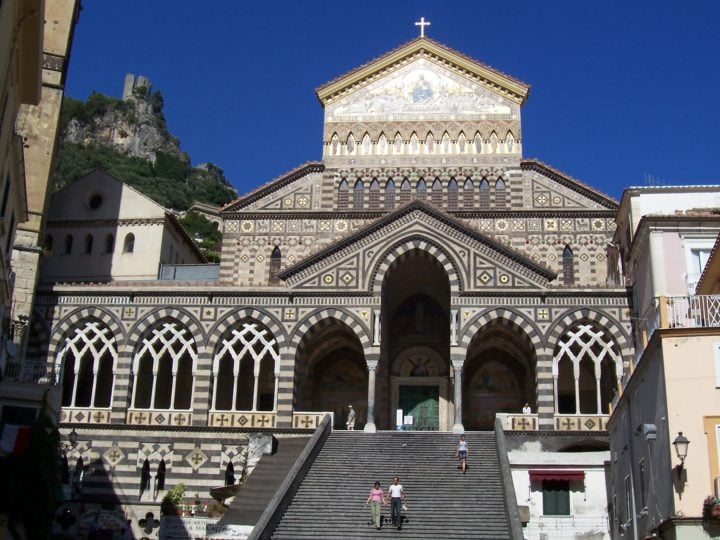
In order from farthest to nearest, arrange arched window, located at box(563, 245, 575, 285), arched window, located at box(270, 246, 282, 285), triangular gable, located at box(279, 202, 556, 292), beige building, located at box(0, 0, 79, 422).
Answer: arched window, located at box(270, 246, 282, 285), arched window, located at box(563, 245, 575, 285), triangular gable, located at box(279, 202, 556, 292), beige building, located at box(0, 0, 79, 422)

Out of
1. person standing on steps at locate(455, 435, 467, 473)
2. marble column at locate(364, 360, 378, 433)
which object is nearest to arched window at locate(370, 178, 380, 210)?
marble column at locate(364, 360, 378, 433)

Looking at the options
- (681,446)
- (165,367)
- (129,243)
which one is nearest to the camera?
(681,446)

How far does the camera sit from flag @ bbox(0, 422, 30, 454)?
2469 centimetres

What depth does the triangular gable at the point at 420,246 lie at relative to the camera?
36.2 metres

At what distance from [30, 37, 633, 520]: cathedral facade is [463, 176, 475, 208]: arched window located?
8 centimetres

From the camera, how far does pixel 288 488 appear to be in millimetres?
26469

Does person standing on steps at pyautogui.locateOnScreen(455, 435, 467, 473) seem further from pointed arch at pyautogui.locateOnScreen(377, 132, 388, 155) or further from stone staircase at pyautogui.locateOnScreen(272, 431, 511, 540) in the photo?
pointed arch at pyautogui.locateOnScreen(377, 132, 388, 155)

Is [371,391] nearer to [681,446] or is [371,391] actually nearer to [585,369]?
[585,369]

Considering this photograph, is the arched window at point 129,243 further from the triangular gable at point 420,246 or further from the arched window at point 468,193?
the arched window at point 468,193

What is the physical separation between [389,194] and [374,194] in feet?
2.42

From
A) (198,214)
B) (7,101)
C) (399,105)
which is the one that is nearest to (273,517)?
(7,101)

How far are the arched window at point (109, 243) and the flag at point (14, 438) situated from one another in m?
19.7

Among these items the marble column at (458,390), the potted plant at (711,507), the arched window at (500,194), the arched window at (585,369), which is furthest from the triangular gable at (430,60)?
the potted plant at (711,507)

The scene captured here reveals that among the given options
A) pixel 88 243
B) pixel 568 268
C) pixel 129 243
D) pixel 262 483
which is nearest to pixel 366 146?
pixel 568 268
